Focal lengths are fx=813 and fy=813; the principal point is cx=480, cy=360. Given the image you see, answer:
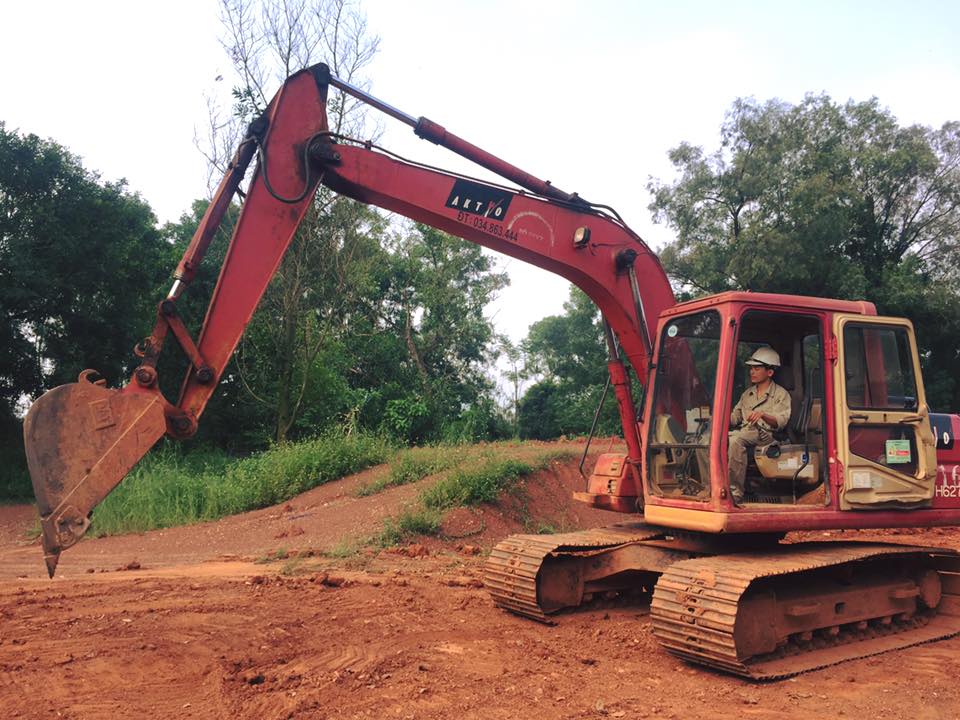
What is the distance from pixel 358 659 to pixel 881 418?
4.09 meters

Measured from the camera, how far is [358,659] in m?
5.25

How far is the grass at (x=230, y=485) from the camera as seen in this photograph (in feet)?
42.1

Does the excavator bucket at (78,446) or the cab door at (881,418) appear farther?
the cab door at (881,418)

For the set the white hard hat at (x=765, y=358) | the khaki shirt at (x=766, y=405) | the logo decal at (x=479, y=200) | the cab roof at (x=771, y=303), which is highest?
the logo decal at (x=479, y=200)

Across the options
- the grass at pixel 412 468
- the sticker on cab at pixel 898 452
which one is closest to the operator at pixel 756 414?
the sticker on cab at pixel 898 452

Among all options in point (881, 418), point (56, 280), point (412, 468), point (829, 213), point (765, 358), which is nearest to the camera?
point (881, 418)

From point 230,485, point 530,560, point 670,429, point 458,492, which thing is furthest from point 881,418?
point 230,485

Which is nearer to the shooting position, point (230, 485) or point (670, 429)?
point (670, 429)

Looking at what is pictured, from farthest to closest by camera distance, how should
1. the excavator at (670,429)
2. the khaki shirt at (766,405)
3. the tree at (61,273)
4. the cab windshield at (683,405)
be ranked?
the tree at (61,273) < the khaki shirt at (766,405) < the cab windshield at (683,405) < the excavator at (670,429)

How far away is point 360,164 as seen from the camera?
20.9ft

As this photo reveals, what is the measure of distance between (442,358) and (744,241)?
12.3 meters

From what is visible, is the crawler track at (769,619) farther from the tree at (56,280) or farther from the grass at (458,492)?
the tree at (56,280)

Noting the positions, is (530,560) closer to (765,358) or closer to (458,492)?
(765,358)

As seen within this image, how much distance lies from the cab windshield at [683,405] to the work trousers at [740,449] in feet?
0.59
